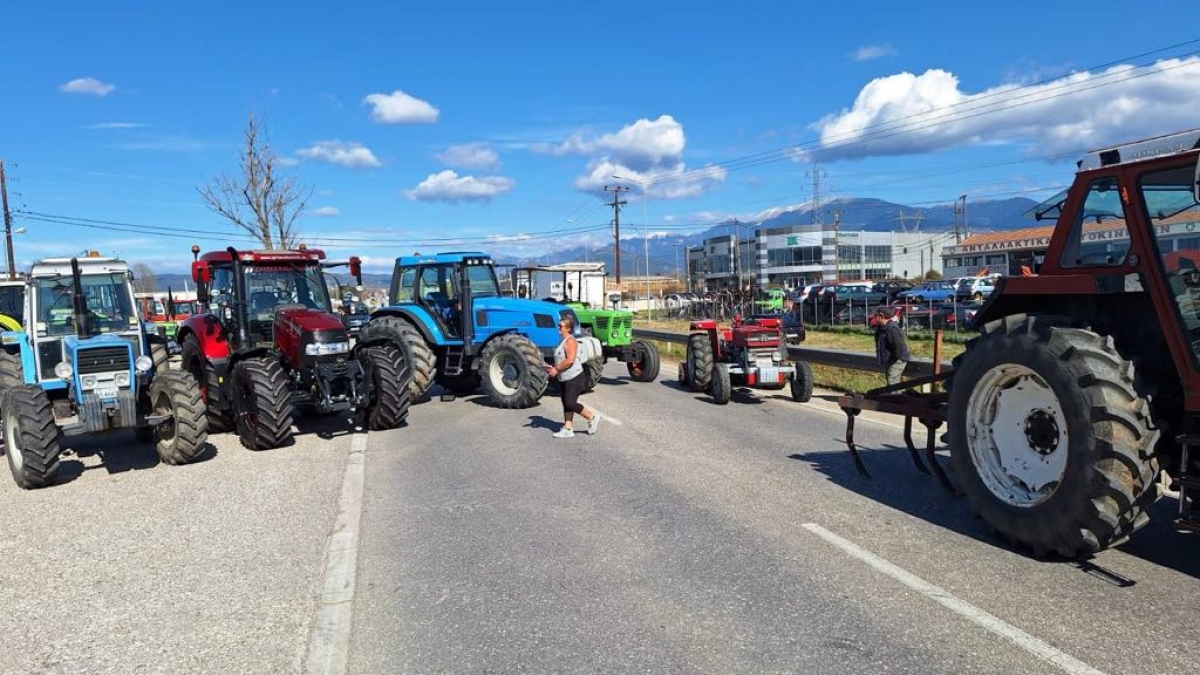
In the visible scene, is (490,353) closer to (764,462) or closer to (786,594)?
(764,462)

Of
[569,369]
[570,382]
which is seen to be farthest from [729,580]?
[569,369]

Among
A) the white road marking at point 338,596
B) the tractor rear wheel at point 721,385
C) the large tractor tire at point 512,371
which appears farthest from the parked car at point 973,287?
the white road marking at point 338,596

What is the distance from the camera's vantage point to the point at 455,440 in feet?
34.8

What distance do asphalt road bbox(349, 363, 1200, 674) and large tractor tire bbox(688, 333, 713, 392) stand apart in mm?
6022

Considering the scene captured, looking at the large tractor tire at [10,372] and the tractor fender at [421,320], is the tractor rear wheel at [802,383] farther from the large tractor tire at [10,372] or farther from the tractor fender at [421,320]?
the large tractor tire at [10,372]

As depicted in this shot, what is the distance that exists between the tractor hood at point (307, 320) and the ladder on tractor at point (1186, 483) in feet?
30.2

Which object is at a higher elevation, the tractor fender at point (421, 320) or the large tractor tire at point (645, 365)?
the tractor fender at point (421, 320)

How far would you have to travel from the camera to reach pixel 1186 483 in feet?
14.8

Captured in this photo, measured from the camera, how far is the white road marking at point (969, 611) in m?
3.84

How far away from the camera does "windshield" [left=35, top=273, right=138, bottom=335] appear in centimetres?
995

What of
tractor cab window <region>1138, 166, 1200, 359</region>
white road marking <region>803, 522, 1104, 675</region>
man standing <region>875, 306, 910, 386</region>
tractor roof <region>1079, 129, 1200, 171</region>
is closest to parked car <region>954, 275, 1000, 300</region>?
man standing <region>875, 306, 910, 386</region>

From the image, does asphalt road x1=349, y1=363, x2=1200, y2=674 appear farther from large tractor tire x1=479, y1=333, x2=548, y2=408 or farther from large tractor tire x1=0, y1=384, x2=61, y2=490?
large tractor tire x1=479, y1=333, x2=548, y2=408

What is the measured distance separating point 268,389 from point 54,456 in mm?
2290

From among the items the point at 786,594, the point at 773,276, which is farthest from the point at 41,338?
the point at 773,276
